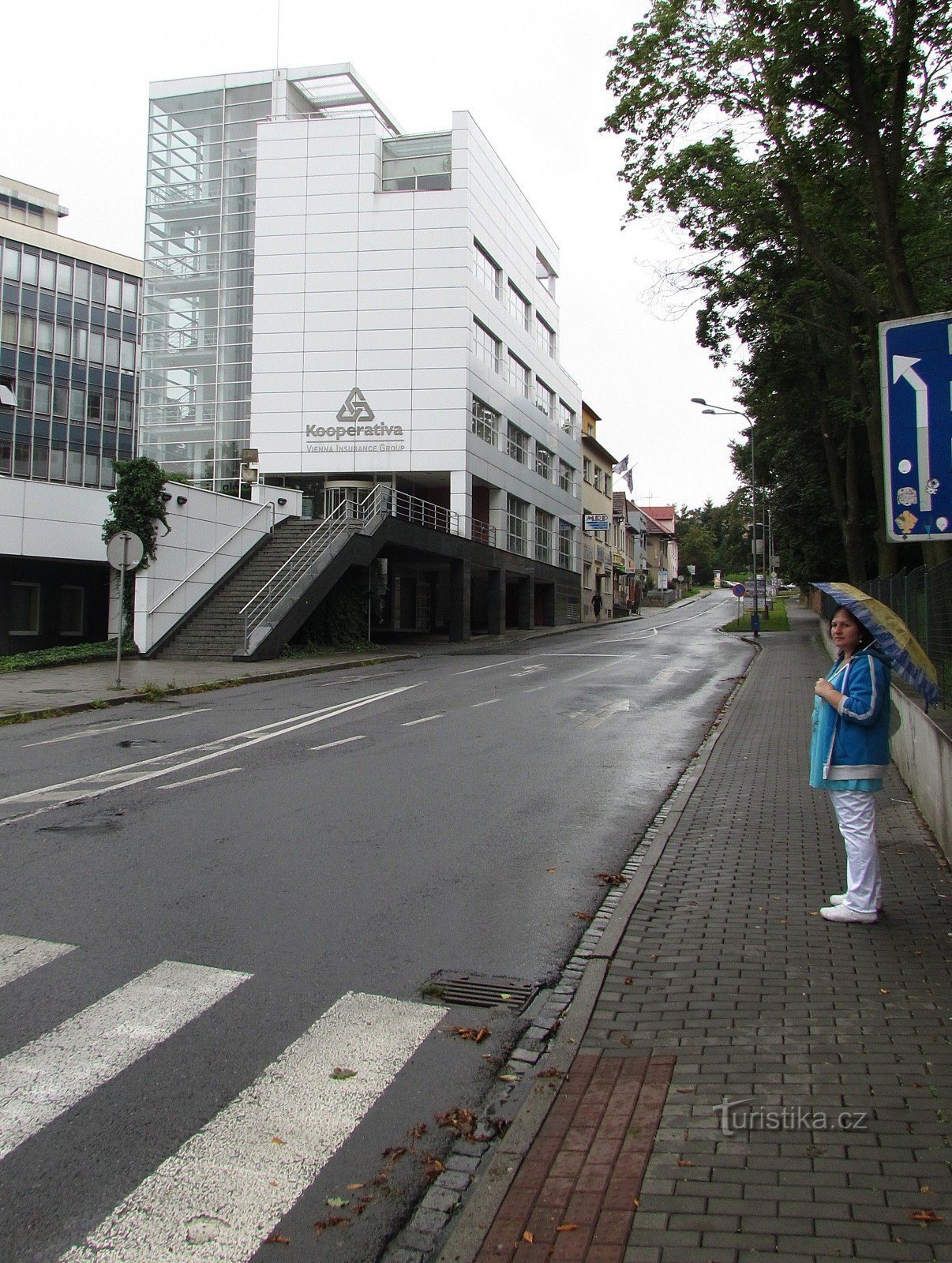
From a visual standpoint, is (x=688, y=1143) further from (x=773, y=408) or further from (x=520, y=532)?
(x=520, y=532)

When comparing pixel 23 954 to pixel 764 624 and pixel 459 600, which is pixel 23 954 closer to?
pixel 459 600

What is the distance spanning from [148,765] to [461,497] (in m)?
32.6

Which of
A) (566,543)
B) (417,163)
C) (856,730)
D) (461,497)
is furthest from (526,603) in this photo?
(856,730)

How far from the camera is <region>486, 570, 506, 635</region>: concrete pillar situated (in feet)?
153

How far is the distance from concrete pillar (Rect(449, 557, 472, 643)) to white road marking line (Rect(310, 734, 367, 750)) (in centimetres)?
2749

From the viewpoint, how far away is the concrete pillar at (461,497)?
42.4 metres

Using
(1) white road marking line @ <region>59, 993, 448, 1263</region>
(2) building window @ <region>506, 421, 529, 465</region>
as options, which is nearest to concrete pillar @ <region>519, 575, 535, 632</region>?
(2) building window @ <region>506, 421, 529, 465</region>

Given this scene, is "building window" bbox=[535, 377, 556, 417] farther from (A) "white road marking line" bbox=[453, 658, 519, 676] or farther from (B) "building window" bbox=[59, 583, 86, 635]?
(B) "building window" bbox=[59, 583, 86, 635]

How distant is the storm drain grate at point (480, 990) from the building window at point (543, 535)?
50.6m

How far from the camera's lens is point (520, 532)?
52375mm

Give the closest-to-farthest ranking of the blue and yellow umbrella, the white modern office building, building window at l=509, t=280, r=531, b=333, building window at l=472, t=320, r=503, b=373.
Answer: the blue and yellow umbrella < the white modern office building < building window at l=472, t=320, r=503, b=373 < building window at l=509, t=280, r=531, b=333

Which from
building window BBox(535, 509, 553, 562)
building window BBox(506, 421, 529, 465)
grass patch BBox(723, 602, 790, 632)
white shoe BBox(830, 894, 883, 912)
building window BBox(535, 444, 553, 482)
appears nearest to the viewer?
white shoe BBox(830, 894, 883, 912)

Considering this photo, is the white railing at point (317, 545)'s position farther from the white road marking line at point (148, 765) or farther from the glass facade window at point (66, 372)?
the glass facade window at point (66, 372)

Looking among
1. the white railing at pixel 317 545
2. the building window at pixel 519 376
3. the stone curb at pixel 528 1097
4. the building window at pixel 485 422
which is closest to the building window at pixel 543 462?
the building window at pixel 519 376
